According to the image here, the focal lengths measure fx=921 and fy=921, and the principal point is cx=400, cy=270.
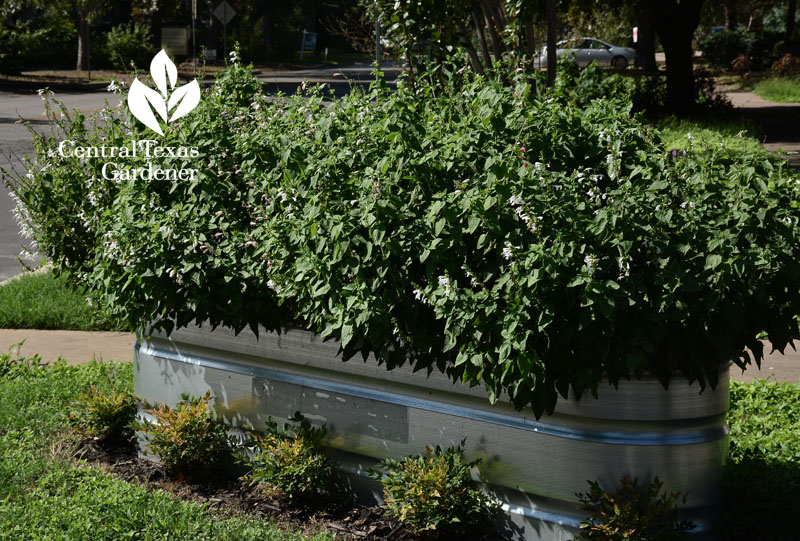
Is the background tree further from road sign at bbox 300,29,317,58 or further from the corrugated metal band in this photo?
the corrugated metal band

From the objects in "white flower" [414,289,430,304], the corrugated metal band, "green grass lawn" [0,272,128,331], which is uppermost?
"white flower" [414,289,430,304]

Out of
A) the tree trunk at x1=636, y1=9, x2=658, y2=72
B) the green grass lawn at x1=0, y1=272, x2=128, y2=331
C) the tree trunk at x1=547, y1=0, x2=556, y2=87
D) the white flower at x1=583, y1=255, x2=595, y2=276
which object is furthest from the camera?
the tree trunk at x1=636, y1=9, x2=658, y2=72

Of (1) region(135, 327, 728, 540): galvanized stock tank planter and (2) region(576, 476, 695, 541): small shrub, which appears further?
(1) region(135, 327, 728, 540): galvanized stock tank planter

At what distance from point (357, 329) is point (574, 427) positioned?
38.1 inches

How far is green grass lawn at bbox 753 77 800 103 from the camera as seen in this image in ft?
101

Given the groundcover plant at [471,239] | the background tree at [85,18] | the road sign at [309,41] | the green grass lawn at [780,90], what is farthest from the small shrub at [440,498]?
the road sign at [309,41]

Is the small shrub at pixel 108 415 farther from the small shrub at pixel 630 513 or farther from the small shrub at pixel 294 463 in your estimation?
the small shrub at pixel 630 513

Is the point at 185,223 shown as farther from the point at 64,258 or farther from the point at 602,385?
the point at 602,385

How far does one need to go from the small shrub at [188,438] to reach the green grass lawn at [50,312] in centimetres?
296

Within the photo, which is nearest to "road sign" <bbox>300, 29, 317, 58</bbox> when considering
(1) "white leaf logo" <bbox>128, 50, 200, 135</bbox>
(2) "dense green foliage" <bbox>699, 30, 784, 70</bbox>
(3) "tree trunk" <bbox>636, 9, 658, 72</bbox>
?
(2) "dense green foliage" <bbox>699, 30, 784, 70</bbox>

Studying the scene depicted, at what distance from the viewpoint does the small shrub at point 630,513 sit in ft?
11.4

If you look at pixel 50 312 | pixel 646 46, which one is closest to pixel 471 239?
pixel 50 312

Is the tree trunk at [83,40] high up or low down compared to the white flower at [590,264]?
up

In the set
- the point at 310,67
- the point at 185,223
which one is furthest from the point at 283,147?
the point at 310,67
